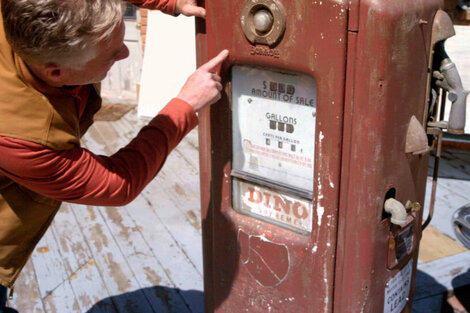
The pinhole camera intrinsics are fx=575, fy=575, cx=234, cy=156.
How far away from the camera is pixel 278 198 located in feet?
6.03

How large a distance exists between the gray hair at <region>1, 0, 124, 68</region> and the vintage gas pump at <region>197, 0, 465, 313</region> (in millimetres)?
393

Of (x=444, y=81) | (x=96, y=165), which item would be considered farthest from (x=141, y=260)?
(x=444, y=81)

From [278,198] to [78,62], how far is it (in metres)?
0.74

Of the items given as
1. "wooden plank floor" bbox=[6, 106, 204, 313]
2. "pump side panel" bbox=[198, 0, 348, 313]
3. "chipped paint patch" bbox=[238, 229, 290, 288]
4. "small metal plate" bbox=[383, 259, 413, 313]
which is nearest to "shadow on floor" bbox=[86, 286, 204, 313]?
"wooden plank floor" bbox=[6, 106, 204, 313]

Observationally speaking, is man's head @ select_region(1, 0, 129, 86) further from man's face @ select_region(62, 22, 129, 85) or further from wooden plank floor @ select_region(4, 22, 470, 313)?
wooden plank floor @ select_region(4, 22, 470, 313)

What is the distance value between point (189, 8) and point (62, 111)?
57cm

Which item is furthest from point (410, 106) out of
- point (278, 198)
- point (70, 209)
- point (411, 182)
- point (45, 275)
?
point (70, 209)

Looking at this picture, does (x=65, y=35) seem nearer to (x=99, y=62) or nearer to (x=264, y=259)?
(x=99, y=62)

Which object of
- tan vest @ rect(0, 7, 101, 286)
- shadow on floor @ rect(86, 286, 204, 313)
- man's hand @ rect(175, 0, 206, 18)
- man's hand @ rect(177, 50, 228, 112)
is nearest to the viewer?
tan vest @ rect(0, 7, 101, 286)

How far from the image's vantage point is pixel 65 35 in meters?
1.46

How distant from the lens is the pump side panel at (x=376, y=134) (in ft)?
4.82

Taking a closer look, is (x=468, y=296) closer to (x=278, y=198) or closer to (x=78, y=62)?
(x=278, y=198)

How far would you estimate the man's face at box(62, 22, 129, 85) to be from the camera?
1.58 meters

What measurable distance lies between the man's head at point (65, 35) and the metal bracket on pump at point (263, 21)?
1.16 feet
